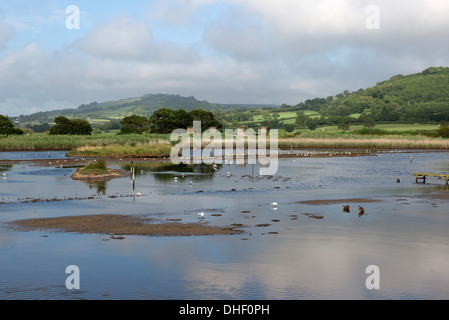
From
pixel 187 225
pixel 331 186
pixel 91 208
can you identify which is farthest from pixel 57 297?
pixel 331 186

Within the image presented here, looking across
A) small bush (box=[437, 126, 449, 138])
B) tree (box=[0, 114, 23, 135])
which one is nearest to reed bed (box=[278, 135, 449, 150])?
small bush (box=[437, 126, 449, 138])

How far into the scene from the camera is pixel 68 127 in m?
141

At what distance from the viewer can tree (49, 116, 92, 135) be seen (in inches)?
5507

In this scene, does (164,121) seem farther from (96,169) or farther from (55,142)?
(96,169)

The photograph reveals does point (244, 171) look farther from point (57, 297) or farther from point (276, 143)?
point (276, 143)

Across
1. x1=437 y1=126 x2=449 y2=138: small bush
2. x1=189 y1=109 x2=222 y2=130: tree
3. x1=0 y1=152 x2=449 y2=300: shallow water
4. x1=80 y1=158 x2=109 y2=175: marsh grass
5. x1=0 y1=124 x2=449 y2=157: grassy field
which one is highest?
x1=189 y1=109 x2=222 y2=130: tree

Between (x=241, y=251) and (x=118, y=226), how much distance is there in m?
7.22

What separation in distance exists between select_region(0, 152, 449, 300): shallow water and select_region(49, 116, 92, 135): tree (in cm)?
10294

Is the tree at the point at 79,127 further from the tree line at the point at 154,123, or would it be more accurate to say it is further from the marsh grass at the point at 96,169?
the marsh grass at the point at 96,169

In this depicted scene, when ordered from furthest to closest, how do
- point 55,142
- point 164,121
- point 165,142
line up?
point 164,121 → point 55,142 → point 165,142

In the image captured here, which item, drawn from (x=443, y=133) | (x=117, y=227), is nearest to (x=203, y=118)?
(x=443, y=133)

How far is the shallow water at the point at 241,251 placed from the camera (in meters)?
16.4

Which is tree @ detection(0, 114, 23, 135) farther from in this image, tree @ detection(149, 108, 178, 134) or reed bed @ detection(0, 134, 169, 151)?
tree @ detection(149, 108, 178, 134)

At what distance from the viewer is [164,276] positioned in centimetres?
1772
